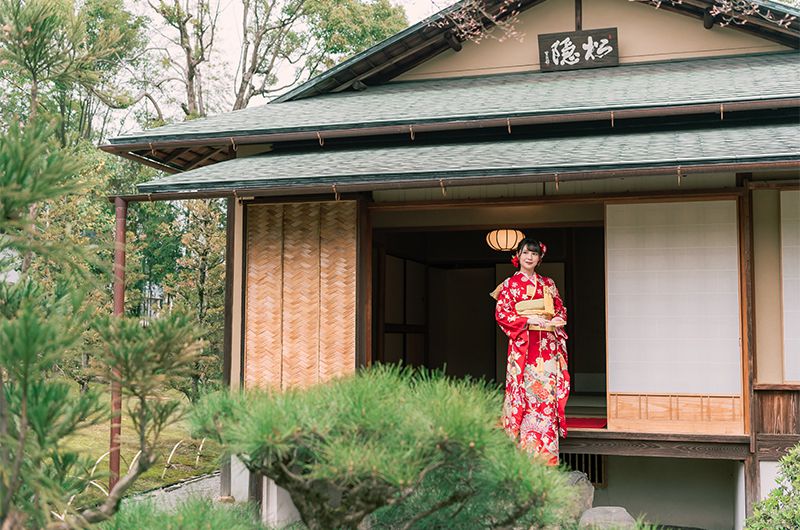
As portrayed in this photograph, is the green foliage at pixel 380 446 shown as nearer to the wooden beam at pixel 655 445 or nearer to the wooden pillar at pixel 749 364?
the wooden beam at pixel 655 445

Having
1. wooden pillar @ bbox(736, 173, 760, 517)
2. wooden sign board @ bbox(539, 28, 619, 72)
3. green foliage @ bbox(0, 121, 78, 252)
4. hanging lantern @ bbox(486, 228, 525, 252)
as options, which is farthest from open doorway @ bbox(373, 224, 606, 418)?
green foliage @ bbox(0, 121, 78, 252)

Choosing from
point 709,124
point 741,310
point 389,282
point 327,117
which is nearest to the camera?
point 741,310

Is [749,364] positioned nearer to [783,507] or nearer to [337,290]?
[783,507]

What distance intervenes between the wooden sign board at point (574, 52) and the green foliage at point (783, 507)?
4.59 metres

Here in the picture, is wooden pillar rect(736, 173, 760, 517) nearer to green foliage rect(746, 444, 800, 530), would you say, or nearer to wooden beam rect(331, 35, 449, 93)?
green foliage rect(746, 444, 800, 530)

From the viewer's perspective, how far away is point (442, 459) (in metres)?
3.14

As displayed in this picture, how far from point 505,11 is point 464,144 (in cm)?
200

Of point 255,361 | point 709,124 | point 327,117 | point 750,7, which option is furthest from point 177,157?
point 750,7

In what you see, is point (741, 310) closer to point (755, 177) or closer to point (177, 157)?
point (755, 177)

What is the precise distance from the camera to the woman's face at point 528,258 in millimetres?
6215

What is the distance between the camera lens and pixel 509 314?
20.5 feet

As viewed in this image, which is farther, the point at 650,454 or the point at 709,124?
the point at 709,124

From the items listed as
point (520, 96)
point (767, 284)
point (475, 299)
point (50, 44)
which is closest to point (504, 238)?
point (520, 96)

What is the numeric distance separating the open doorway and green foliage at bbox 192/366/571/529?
621 cm
